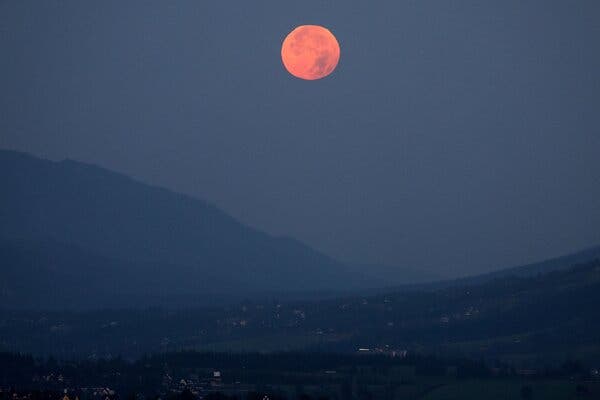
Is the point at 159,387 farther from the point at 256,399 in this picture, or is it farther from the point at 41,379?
the point at 256,399

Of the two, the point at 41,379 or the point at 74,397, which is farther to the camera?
the point at 41,379

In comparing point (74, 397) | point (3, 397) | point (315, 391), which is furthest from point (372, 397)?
point (3, 397)

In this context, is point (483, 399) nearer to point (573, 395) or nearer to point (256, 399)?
point (573, 395)

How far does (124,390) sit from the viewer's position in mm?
190875

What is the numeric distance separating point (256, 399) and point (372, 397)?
31.8 m

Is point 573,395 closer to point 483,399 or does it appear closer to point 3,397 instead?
point 483,399

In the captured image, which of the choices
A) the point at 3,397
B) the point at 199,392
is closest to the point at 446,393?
the point at 199,392

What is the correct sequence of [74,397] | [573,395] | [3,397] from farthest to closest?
[573,395] → [74,397] → [3,397]

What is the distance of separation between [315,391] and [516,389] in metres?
26.9

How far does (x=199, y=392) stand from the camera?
625 ft

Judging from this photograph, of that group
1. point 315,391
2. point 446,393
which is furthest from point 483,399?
point 315,391

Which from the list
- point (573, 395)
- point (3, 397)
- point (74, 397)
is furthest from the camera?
point (573, 395)

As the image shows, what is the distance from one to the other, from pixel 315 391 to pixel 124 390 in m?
24.4

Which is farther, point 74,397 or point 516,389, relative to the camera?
point 516,389
